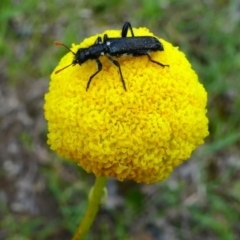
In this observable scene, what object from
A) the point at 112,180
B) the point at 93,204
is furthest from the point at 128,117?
the point at 112,180

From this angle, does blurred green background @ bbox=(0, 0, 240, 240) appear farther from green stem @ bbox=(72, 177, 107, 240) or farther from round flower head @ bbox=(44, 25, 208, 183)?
round flower head @ bbox=(44, 25, 208, 183)

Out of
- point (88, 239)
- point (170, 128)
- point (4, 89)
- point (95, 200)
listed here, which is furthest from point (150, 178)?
point (4, 89)

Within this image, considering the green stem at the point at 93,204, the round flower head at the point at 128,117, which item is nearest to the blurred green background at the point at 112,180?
the green stem at the point at 93,204

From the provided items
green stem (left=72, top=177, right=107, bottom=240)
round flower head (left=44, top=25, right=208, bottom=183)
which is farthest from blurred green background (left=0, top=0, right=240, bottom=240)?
round flower head (left=44, top=25, right=208, bottom=183)

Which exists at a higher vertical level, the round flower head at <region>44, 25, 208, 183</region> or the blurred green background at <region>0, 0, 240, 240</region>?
the blurred green background at <region>0, 0, 240, 240</region>

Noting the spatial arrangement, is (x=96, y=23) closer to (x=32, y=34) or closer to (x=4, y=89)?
(x=32, y=34)

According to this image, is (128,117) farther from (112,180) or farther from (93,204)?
(112,180)

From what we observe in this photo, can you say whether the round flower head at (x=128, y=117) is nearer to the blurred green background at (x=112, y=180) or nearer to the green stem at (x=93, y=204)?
the green stem at (x=93, y=204)
